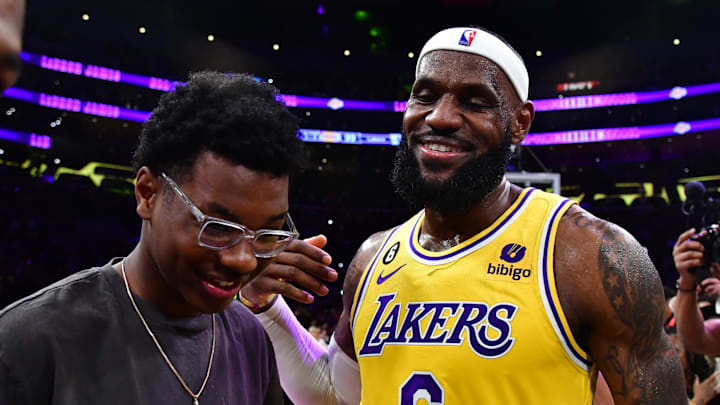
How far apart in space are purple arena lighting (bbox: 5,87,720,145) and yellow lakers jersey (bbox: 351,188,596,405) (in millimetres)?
16219

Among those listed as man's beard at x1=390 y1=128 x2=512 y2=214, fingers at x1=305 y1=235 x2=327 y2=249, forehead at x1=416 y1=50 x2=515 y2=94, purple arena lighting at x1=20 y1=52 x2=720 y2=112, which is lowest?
fingers at x1=305 y1=235 x2=327 y2=249

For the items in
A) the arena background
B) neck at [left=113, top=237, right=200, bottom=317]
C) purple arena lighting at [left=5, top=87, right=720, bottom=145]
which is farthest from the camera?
purple arena lighting at [left=5, top=87, right=720, bottom=145]

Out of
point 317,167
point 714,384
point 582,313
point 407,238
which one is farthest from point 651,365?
point 317,167

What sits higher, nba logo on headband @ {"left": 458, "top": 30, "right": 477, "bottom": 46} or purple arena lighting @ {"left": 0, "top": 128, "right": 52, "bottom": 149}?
purple arena lighting @ {"left": 0, "top": 128, "right": 52, "bottom": 149}

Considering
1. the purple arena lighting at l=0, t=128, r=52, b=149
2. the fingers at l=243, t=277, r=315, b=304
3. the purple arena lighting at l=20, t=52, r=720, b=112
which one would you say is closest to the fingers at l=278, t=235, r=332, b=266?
the fingers at l=243, t=277, r=315, b=304

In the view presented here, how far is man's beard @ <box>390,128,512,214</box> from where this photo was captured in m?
2.07

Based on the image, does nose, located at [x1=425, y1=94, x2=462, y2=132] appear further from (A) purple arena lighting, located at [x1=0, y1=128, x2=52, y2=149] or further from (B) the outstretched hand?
(A) purple arena lighting, located at [x1=0, y1=128, x2=52, y2=149]

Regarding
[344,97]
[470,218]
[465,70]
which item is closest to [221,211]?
[470,218]

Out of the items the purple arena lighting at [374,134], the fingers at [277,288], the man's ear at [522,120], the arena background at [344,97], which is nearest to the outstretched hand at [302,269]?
the fingers at [277,288]

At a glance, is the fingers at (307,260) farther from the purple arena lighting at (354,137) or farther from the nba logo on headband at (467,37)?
the purple arena lighting at (354,137)

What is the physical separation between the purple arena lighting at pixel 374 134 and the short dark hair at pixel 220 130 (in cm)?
1634

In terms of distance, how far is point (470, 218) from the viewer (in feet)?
7.06

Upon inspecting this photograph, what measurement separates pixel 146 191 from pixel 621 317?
57.6 inches

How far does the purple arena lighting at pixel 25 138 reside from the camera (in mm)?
16953
